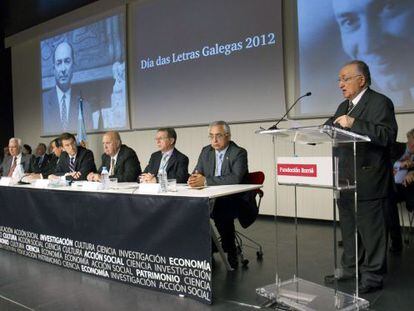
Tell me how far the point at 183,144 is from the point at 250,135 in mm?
1170

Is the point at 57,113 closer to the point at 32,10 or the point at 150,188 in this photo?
the point at 32,10

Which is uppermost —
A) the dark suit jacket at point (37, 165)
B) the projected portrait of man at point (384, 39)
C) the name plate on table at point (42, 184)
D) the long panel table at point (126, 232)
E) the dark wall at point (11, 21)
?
the dark wall at point (11, 21)

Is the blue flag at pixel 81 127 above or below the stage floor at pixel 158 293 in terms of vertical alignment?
above

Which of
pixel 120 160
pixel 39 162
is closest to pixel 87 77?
pixel 39 162

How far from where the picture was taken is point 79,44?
7.14m

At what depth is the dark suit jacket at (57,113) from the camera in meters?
7.12

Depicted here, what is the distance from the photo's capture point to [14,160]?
5.15 meters

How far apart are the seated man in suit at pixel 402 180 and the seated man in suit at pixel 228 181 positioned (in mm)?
1282

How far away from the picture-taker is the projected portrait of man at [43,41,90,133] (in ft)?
24.1

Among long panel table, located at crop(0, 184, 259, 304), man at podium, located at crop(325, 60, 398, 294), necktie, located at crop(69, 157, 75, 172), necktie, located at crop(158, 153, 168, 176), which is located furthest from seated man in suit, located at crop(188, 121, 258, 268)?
necktie, located at crop(69, 157, 75, 172)

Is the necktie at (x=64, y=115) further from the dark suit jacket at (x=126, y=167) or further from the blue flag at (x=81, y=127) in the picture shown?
the dark suit jacket at (x=126, y=167)

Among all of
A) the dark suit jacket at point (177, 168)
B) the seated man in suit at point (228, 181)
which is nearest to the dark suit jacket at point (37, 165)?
the dark suit jacket at point (177, 168)

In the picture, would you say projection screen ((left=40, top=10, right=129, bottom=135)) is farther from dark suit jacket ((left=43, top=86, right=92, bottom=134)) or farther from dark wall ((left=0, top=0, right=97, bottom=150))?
dark wall ((left=0, top=0, right=97, bottom=150))

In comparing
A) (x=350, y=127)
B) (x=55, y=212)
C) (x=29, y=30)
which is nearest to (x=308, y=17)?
(x=350, y=127)
